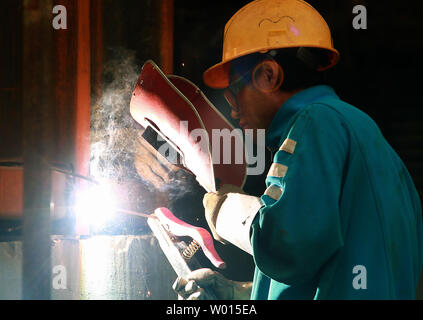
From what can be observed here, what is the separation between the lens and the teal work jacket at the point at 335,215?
1.08 metres

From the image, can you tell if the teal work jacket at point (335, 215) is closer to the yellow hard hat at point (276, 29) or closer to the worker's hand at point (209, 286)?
the yellow hard hat at point (276, 29)

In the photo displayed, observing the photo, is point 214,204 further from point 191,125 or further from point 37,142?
point 37,142

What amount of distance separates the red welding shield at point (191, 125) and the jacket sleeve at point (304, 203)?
88 centimetres

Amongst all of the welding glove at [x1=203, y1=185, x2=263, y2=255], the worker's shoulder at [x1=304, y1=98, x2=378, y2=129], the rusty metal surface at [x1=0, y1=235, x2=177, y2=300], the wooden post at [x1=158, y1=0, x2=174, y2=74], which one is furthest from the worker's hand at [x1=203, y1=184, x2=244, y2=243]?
the wooden post at [x1=158, y1=0, x2=174, y2=74]

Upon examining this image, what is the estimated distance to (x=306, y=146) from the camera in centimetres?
113

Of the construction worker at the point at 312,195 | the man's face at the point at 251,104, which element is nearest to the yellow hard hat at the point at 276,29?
the construction worker at the point at 312,195

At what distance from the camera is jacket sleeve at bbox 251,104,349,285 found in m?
1.07

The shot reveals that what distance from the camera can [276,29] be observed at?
1510 millimetres

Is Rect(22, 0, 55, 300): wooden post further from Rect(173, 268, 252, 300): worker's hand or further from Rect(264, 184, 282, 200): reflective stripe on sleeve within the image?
Rect(264, 184, 282, 200): reflective stripe on sleeve

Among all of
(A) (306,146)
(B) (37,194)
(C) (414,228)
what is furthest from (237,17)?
(B) (37,194)
